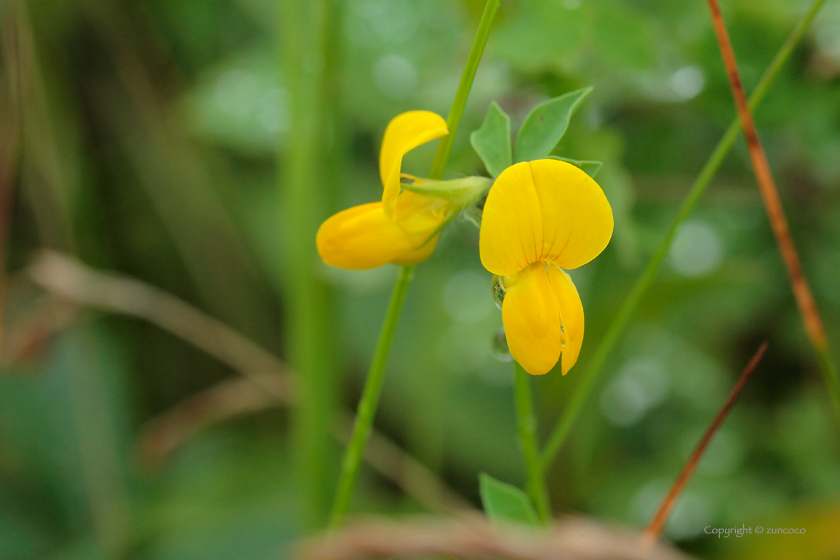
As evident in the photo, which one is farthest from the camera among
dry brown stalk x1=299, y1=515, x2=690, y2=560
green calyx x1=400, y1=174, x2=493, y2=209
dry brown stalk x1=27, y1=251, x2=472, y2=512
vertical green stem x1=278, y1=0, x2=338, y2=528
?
dry brown stalk x1=27, y1=251, x2=472, y2=512

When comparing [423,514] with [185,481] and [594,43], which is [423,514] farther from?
[594,43]

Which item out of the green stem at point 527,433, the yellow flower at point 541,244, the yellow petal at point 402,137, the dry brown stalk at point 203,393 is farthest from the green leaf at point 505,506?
the dry brown stalk at point 203,393

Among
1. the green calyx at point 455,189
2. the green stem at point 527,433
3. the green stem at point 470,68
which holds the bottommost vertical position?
the green stem at point 527,433

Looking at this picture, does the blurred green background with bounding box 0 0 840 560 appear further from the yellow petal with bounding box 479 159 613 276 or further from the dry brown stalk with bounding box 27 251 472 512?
the yellow petal with bounding box 479 159 613 276

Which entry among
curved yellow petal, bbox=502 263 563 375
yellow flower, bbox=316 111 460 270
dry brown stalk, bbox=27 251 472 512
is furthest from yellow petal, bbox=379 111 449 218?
dry brown stalk, bbox=27 251 472 512

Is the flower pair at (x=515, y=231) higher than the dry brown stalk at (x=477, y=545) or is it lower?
higher

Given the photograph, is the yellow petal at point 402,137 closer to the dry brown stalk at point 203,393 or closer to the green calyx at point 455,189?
the green calyx at point 455,189
